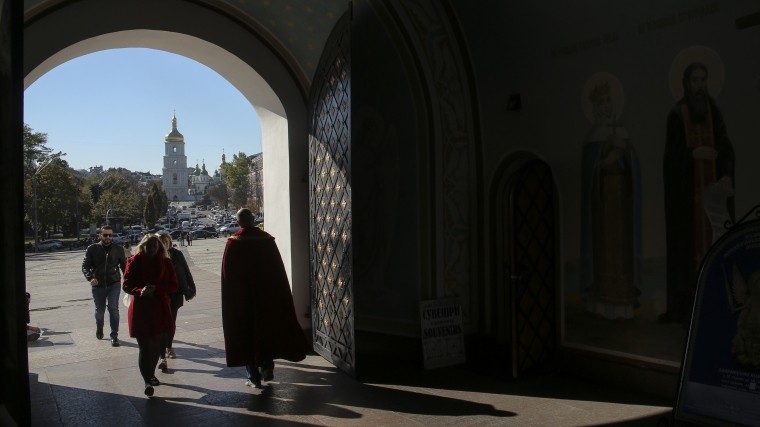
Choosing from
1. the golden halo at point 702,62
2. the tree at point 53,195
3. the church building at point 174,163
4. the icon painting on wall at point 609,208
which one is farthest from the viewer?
the church building at point 174,163

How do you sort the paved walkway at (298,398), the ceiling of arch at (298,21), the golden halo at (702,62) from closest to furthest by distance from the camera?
the golden halo at (702,62) < the paved walkway at (298,398) < the ceiling of arch at (298,21)

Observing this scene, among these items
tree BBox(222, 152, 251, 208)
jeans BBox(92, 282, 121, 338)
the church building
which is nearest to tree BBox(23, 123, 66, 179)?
tree BBox(222, 152, 251, 208)

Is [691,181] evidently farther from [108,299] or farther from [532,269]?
[108,299]

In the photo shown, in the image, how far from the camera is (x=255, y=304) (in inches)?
262

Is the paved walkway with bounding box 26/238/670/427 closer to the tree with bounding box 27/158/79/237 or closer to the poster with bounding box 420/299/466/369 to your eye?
the poster with bounding box 420/299/466/369

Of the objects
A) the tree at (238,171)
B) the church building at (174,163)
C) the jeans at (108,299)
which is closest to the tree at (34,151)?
the tree at (238,171)

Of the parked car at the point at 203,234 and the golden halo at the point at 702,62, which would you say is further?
the parked car at the point at 203,234

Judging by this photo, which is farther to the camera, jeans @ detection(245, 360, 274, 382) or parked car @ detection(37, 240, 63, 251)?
parked car @ detection(37, 240, 63, 251)

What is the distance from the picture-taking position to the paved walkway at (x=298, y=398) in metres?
5.69

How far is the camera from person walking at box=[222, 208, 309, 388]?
6.59 m

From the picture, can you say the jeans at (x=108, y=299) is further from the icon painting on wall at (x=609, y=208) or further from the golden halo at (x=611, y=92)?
the golden halo at (x=611, y=92)

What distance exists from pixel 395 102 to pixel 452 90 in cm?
78

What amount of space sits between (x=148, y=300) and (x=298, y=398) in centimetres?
175

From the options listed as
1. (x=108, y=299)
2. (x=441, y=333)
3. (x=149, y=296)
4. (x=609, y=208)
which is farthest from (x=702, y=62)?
(x=108, y=299)
